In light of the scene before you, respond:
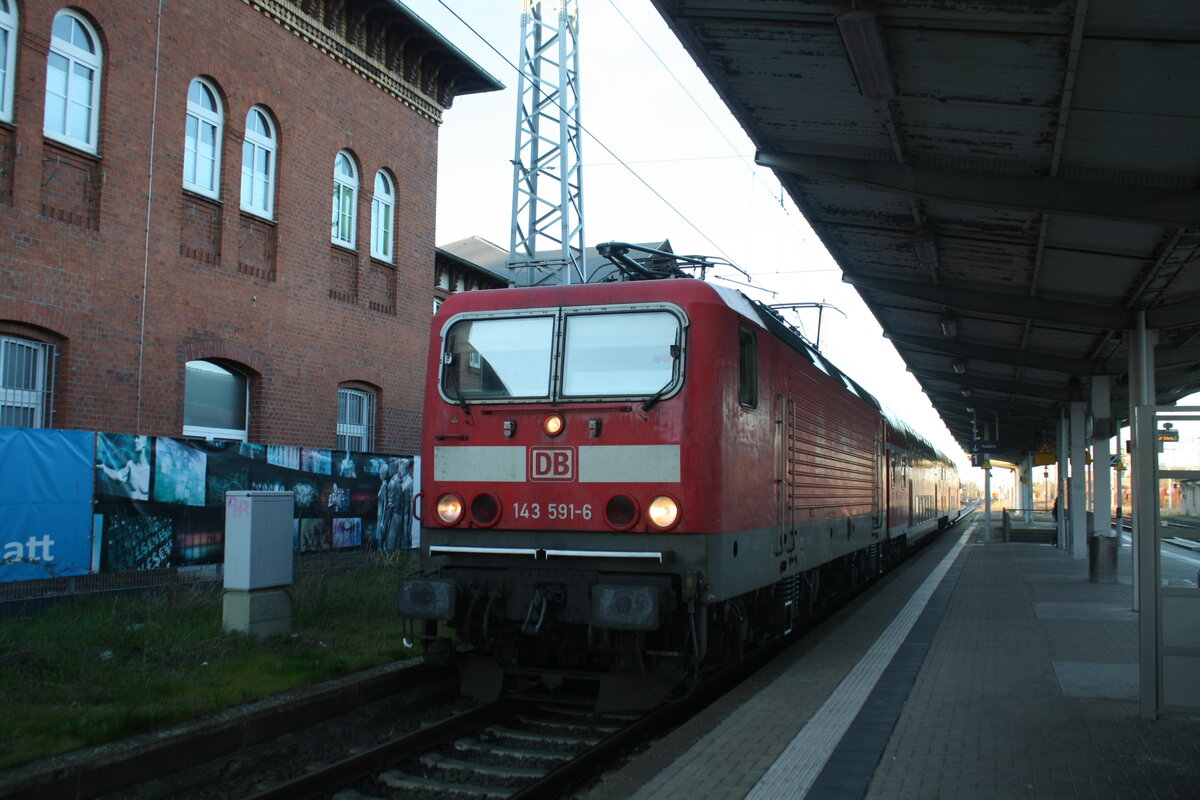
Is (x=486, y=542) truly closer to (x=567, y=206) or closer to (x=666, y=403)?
(x=666, y=403)

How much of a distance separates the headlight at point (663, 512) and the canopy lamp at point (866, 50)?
3234 mm

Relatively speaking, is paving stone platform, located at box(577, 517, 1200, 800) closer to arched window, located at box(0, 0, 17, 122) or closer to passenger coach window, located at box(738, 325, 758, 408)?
passenger coach window, located at box(738, 325, 758, 408)

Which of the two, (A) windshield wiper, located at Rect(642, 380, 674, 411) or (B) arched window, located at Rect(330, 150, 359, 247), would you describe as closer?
(A) windshield wiper, located at Rect(642, 380, 674, 411)

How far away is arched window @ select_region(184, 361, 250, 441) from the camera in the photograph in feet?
44.2

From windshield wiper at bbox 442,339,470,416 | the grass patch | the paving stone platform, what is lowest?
the paving stone platform

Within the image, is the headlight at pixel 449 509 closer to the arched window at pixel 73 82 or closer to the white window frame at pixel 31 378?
the white window frame at pixel 31 378

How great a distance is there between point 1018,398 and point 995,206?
57.5 feet

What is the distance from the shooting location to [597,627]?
682cm

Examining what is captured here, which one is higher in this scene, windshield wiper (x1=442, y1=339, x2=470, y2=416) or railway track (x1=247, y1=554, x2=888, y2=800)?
windshield wiper (x1=442, y1=339, x2=470, y2=416)

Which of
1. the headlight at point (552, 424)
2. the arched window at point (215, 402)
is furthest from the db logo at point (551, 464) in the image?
the arched window at point (215, 402)

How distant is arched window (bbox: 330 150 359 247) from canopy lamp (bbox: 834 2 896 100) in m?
10.5

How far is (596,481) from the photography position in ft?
A: 23.5

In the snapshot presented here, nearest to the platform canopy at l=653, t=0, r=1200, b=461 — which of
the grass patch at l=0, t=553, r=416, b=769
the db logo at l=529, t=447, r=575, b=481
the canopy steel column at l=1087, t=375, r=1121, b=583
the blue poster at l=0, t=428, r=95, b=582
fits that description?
the canopy steel column at l=1087, t=375, r=1121, b=583

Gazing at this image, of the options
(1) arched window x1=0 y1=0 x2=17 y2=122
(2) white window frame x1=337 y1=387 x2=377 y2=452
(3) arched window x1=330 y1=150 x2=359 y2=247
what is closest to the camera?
(1) arched window x1=0 y1=0 x2=17 y2=122
